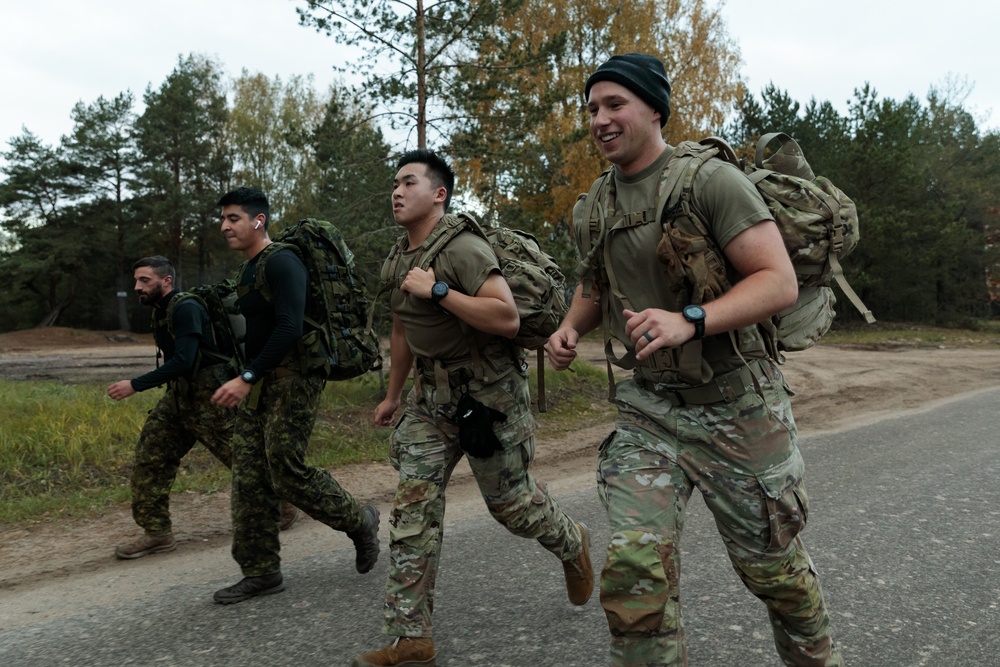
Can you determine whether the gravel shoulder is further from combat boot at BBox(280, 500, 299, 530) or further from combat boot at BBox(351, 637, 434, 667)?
combat boot at BBox(351, 637, 434, 667)

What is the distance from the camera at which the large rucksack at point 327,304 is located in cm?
407

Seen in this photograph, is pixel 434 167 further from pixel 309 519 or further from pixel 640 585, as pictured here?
pixel 309 519

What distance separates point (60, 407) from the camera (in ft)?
27.5

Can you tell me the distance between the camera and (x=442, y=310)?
3.45 m

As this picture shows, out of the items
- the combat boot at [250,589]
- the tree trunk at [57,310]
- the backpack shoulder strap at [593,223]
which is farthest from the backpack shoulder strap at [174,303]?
the tree trunk at [57,310]

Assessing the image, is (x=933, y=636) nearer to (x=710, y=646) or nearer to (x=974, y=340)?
(x=710, y=646)

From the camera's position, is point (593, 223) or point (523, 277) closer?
point (593, 223)

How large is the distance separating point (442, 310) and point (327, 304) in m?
0.98

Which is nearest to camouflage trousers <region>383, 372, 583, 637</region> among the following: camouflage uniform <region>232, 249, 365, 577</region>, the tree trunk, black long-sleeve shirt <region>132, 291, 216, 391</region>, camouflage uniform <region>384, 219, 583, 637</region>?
camouflage uniform <region>384, 219, 583, 637</region>

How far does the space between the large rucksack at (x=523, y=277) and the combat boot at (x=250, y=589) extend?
5.34 feet

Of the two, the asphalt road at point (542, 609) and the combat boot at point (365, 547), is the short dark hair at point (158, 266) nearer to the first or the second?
the asphalt road at point (542, 609)

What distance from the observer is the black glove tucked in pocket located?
3.36 m

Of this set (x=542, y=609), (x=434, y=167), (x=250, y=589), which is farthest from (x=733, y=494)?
(x=250, y=589)

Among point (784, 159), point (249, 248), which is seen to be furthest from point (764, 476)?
point (249, 248)
